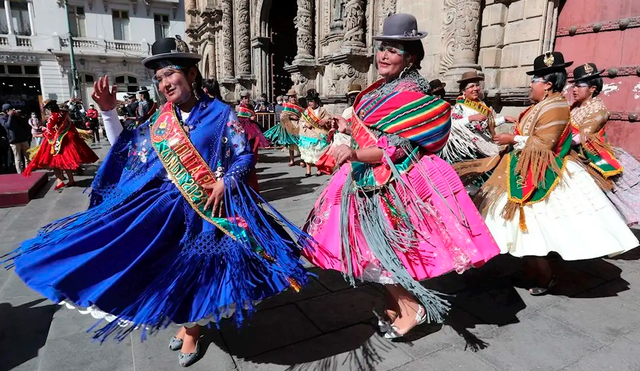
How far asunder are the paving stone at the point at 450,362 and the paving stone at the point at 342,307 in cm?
55

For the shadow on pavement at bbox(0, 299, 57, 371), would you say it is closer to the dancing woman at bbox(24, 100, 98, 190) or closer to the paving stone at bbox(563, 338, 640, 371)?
the paving stone at bbox(563, 338, 640, 371)

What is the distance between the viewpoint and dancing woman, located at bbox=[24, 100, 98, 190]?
24.3ft

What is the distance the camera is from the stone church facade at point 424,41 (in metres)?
6.23

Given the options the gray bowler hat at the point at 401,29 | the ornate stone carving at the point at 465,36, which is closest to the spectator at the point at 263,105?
the ornate stone carving at the point at 465,36

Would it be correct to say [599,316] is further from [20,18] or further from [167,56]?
[20,18]

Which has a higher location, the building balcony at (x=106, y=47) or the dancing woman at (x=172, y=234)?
the building balcony at (x=106, y=47)

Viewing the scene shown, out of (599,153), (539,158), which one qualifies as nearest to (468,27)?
(599,153)

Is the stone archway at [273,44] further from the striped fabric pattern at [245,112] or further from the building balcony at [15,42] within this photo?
the building balcony at [15,42]

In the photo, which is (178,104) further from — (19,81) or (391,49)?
(19,81)

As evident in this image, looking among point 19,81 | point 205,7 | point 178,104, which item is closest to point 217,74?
point 205,7

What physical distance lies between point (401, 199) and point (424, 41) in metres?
6.38

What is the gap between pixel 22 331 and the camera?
2719 millimetres

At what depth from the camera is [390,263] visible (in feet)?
7.07

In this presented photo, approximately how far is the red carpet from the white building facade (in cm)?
2278
